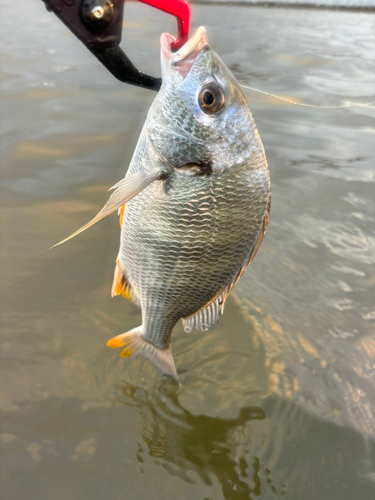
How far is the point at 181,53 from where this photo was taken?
5.18 ft

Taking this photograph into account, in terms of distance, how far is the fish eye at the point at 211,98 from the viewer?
1.58 m

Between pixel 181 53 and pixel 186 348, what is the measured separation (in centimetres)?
171

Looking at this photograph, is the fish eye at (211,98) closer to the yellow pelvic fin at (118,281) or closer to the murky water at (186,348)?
the yellow pelvic fin at (118,281)

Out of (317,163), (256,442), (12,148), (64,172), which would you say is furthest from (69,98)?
(256,442)

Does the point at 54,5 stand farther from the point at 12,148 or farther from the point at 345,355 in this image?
the point at 12,148

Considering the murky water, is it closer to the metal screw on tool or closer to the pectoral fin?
the pectoral fin

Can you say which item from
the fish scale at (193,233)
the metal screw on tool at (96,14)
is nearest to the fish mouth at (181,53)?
the metal screw on tool at (96,14)

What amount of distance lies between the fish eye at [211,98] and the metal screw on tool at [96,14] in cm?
45

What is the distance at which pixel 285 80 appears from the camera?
278 inches

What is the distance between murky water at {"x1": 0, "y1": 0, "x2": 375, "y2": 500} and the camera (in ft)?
6.51

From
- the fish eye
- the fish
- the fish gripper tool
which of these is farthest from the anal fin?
the fish gripper tool

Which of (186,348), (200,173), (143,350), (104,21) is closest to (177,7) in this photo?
(104,21)

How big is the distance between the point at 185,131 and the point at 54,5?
0.66 metres

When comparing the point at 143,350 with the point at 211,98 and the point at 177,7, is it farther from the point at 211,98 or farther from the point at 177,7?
the point at 177,7
